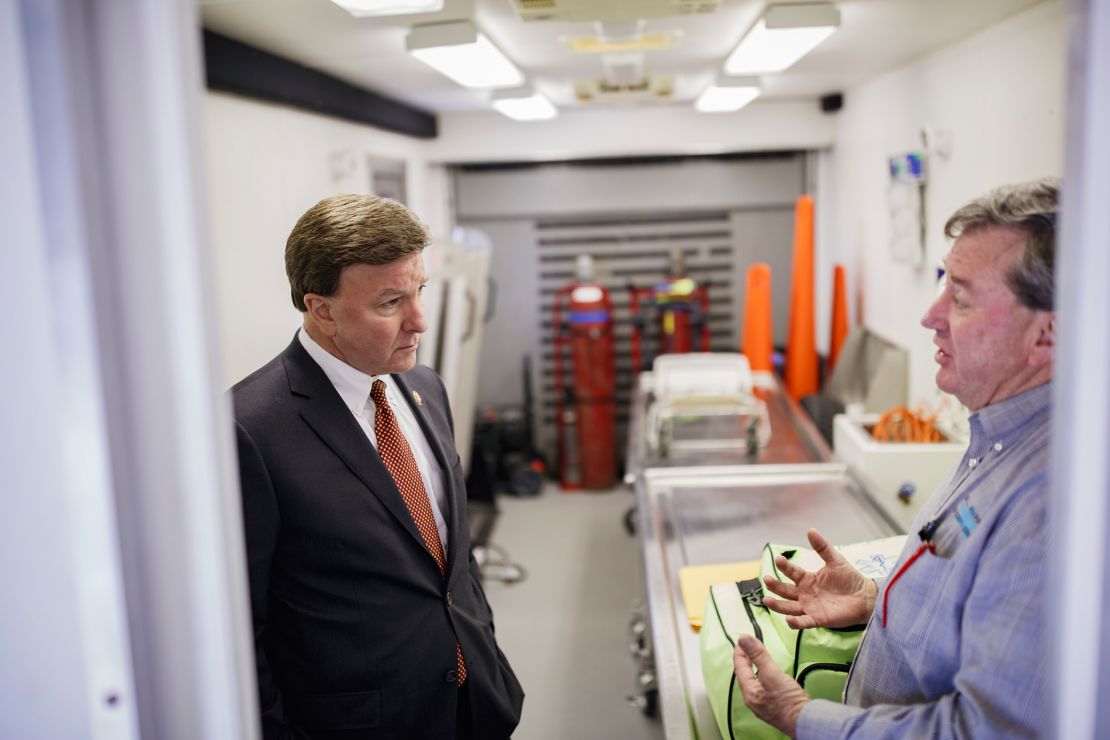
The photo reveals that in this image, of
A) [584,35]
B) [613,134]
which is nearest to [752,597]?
[584,35]

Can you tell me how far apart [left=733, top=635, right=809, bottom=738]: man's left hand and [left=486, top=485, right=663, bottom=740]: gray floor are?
47 cm

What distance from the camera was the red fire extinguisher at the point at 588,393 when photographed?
6.22 m

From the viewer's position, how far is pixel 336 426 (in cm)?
146

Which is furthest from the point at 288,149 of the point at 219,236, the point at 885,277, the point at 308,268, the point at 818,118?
the point at 818,118

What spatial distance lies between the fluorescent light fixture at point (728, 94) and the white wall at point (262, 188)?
1783mm

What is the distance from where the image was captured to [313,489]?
4.64ft

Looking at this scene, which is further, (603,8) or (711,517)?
(711,517)

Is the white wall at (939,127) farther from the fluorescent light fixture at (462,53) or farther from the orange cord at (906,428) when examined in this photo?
the fluorescent light fixture at (462,53)

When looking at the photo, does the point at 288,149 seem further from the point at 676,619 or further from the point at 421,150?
the point at 421,150

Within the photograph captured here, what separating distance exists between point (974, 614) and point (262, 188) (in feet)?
5.88

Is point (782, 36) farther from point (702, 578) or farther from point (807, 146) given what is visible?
point (807, 146)

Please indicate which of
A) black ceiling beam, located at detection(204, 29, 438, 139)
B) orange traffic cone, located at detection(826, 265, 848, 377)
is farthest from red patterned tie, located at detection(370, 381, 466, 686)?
orange traffic cone, located at detection(826, 265, 848, 377)

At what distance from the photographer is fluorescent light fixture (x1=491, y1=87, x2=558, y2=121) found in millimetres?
4215

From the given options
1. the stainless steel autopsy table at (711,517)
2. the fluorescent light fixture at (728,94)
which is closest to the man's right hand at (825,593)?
the stainless steel autopsy table at (711,517)
